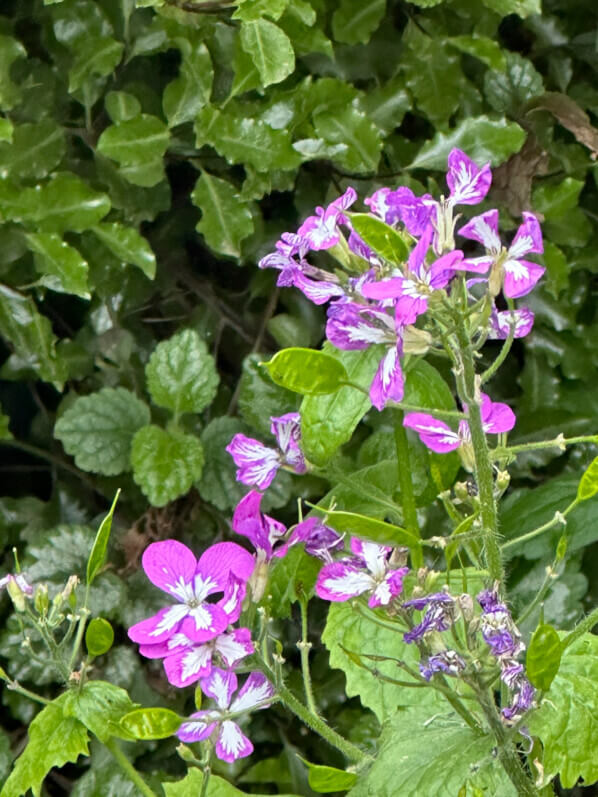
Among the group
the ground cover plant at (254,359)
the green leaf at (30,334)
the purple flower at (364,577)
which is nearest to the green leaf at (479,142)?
the ground cover plant at (254,359)

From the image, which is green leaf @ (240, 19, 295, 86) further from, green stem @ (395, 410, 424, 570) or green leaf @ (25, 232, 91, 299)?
green stem @ (395, 410, 424, 570)

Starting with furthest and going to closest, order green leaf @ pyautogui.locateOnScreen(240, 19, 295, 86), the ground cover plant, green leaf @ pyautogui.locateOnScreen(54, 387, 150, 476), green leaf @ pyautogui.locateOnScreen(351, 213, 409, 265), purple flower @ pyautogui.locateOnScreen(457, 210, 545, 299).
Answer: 1. green leaf @ pyautogui.locateOnScreen(54, 387, 150, 476)
2. green leaf @ pyautogui.locateOnScreen(240, 19, 295, 86)
3. the ground cover plant
4. purple flower @ pyautogui.locateOnScreen(457, 210, 545, 299)
5. green leaf @ pyautogui.locateOnScreen(351, 213, 409, 265)

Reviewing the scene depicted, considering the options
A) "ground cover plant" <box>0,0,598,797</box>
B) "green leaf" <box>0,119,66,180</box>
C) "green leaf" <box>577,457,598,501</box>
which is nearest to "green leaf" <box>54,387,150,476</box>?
"ground cover plant" <box>0,0,598,797</box>

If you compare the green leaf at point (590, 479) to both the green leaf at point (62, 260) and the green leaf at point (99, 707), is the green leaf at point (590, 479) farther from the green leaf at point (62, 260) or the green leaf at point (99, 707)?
the green leaf at point (62, 260)

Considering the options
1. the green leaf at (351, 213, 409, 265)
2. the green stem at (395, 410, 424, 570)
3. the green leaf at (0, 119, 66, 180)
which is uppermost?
the green leaf at (351, 213, 409, 265)

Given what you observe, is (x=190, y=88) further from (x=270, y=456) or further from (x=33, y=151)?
(x=270, y=456)

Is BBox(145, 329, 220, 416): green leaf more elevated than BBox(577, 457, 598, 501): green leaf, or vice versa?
BBox(577, 457, 598, 501): green leaf

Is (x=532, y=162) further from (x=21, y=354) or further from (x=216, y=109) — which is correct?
(x=21, y=354)
